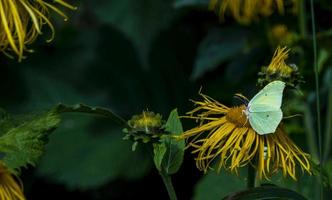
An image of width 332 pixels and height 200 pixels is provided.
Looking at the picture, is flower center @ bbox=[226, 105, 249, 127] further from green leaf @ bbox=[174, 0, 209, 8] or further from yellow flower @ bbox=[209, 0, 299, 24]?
green leaf @ bbox=[174, 0, 209, 8]

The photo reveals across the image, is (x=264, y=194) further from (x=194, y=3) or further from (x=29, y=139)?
(x=194, y=3)

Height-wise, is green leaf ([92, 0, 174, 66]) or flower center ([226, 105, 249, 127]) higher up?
green leaf ([92, 0, 174, 66])

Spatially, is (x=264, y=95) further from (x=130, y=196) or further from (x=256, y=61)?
(x=130, y=196)

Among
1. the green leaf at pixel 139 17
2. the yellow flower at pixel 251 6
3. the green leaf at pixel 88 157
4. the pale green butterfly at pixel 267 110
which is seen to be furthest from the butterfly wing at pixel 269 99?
the green leaf at pixel 139 17

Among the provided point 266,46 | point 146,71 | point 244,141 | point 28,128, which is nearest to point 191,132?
point 244,141

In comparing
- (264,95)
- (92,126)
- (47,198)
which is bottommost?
(47,198)

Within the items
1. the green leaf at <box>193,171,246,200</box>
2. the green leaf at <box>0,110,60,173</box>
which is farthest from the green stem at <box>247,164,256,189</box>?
the green leaf at <box>193,171,246,200</box>

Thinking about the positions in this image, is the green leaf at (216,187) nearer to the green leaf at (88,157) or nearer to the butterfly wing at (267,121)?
the green leaf at (88,157)
